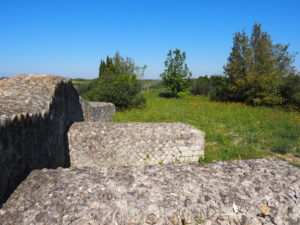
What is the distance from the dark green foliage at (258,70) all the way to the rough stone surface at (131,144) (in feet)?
49.8

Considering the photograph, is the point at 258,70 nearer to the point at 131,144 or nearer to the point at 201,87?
the point at 201,87

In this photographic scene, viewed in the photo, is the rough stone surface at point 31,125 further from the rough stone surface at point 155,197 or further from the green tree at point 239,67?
the green tree at point 239,67

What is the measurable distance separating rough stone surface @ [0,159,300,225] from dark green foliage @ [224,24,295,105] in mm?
17631

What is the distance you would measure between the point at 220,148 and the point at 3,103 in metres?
6.16

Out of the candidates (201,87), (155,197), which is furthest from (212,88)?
(155,197)

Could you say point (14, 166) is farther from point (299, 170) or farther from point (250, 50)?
point (250, 50)

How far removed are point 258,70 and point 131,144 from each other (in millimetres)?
18061

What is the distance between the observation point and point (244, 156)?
6156 mm

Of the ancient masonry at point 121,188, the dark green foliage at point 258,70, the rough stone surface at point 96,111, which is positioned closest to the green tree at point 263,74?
the dark green foliage at point 258,70

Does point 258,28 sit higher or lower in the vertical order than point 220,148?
higher

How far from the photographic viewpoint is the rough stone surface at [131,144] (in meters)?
5.26

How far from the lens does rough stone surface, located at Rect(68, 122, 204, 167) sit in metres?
5.26

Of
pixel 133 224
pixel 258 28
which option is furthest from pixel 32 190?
pixel 258 28

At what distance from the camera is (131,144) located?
210 inches
